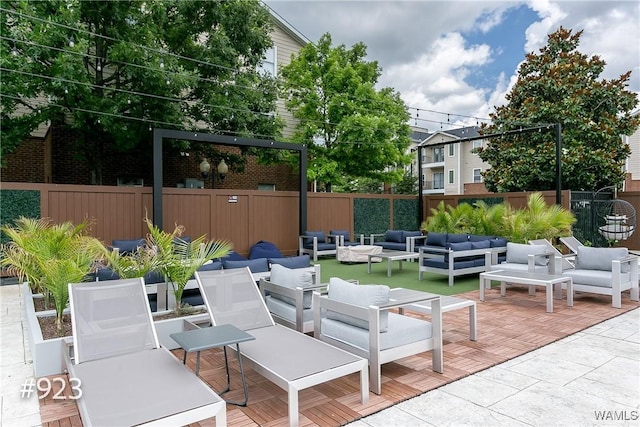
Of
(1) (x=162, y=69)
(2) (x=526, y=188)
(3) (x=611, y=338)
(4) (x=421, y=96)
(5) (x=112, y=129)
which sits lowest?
(3) (x=611, y=338)

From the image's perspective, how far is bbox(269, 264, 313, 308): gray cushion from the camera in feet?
15.4

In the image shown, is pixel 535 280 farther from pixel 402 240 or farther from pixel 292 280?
pixel 402 240

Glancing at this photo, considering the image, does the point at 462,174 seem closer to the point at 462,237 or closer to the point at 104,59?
the point at 462,237

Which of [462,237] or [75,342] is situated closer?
[75,342]

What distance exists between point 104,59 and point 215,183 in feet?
18.2

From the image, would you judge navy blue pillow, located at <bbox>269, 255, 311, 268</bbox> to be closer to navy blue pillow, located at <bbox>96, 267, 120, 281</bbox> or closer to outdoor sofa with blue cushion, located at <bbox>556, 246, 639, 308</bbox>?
navy blue pillow, located at <bbox>96, 267, 120, 281</bbox>

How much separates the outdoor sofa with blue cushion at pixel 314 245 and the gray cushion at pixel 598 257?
6607 mm

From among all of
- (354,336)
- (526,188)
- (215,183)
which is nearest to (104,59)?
(215,183)

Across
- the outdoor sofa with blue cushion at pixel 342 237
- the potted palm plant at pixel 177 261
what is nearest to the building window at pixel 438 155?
the outdoor sofa with blue cushion at pixel 342 237

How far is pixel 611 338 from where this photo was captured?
4.88 m

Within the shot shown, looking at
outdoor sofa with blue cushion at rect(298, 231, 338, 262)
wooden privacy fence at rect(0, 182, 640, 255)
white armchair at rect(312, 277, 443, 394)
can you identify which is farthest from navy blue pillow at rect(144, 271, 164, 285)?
outdoor sofa with blue cushion at rect(298, 231, 338, 262)

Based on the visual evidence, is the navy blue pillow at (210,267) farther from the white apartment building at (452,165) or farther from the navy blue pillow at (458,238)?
the white apartment building at (452,165)

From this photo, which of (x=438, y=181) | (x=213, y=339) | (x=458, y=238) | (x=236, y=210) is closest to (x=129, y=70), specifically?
(x=236, y=210)

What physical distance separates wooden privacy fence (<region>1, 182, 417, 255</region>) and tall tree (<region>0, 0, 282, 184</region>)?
6.35 ft
